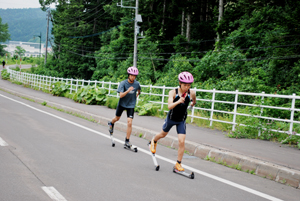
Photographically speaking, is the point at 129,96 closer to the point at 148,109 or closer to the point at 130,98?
the point at 130,98

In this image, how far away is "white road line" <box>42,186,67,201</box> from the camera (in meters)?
4.26

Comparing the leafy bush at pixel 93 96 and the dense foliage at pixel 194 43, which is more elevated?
the dense foliage at pixel 194 43

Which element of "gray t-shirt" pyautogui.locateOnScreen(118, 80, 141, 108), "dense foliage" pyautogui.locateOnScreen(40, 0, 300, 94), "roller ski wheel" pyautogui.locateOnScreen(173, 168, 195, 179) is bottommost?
"roller ski wheel" pyautogui.locateOnScreen(173, 168, 195, 179)

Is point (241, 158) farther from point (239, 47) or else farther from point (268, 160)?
point (239, 47)

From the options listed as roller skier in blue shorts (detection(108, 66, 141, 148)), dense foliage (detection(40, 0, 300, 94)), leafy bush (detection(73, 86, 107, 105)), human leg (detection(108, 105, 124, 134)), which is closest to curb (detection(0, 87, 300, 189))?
roller skier in blue shorts (detection(108, 66, 141, 148))

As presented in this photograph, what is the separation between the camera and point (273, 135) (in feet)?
30.9

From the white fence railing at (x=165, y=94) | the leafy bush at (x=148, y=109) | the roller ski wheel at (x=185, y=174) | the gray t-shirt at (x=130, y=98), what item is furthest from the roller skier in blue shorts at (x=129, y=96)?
the leafy bush at (x=148, y=109)

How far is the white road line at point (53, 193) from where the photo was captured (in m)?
4.26

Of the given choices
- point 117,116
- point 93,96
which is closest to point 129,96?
point 117,116

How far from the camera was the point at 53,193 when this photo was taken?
4.44 m

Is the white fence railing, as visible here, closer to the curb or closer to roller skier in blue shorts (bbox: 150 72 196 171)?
the curb

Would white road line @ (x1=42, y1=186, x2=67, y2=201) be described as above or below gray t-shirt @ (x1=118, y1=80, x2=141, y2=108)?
below

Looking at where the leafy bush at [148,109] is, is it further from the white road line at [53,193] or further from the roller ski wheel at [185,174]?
the white road line at [53,193]

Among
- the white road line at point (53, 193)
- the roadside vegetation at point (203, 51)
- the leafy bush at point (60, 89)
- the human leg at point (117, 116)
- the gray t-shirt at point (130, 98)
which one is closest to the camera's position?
the white road line at point (53, 193)
